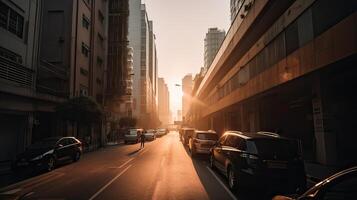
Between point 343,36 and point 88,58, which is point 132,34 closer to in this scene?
point 88,58

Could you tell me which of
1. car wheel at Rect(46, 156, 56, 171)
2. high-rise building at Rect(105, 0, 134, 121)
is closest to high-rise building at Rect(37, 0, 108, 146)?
high-rise building at Rect(105, 0, 134, 121)

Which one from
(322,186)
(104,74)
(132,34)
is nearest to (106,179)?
(322,186)

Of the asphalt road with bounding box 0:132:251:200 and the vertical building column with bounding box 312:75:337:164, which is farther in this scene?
the vertical building column with bounding box 312:75:337:164

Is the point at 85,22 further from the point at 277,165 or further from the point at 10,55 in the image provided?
the point at 277,165

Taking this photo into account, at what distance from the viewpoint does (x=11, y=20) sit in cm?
1908

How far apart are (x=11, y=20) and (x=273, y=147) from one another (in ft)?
63.0

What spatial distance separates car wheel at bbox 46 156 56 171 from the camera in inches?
530

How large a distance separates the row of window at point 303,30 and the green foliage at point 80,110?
47.6 ft

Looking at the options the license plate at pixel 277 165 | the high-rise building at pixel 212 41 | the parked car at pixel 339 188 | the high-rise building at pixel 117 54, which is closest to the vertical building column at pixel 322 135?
the license plate at pixel 277 165

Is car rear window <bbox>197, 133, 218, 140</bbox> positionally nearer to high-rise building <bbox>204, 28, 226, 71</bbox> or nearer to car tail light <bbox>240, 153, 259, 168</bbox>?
car tail light <bbox>240, 153, 259, 168</bbox>

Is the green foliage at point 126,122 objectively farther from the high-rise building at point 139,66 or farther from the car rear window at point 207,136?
the car rear window at point 207,136

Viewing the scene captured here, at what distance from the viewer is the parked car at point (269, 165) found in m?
7.45

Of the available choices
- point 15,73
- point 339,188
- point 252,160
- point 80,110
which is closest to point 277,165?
point 252,160

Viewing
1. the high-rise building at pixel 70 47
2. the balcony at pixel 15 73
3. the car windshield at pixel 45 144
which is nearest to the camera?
the car windshield at pixel 45 144
